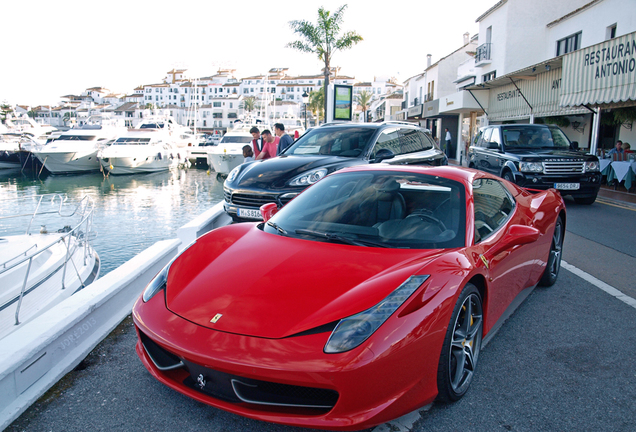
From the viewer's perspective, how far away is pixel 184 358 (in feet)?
7.22

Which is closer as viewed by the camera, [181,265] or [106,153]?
[181,265]

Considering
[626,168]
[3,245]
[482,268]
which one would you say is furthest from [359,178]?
[626,168]

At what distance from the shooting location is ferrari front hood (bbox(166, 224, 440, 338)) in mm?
2229

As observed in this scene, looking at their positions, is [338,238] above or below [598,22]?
below

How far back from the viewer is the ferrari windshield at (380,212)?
2973 millimetres

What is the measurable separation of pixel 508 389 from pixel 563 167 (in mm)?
8984

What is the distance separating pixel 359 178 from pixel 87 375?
228 cm

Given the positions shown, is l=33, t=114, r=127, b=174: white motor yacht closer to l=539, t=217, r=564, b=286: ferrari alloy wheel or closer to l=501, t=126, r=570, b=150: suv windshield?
l=501, t=126, r=570, b=150: suv windshield

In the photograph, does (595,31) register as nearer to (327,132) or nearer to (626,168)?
(626,168)

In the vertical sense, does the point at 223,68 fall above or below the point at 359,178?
above

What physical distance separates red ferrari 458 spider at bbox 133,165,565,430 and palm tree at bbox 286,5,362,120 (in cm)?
2746

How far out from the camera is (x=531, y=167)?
10.3 meters

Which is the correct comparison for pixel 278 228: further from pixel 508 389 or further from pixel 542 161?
pixel 542 161

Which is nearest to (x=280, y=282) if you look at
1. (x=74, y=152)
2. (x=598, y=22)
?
(x=598, y=22)
